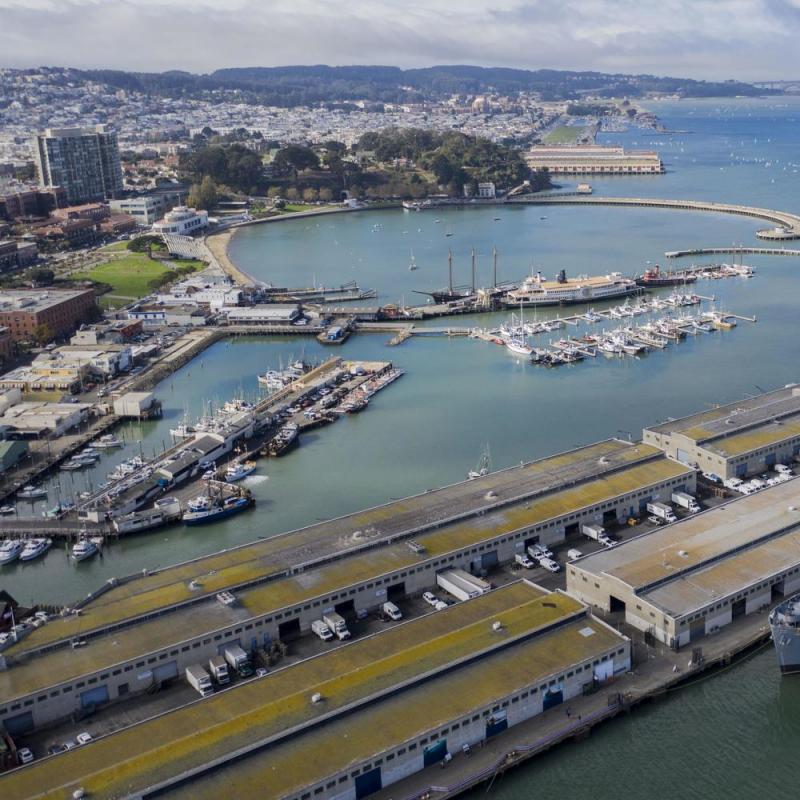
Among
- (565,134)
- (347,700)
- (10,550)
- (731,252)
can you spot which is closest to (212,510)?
(10,550)

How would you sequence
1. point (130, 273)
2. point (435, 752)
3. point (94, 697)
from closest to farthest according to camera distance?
point (435, 752) → point (94, 697) → point (130, 273)

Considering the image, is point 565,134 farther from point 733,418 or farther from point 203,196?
point 733,418

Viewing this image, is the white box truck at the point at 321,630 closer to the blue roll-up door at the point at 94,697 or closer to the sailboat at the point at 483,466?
the blue roll-up door at the point at 94,697

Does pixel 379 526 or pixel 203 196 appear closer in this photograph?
pixel 379 526

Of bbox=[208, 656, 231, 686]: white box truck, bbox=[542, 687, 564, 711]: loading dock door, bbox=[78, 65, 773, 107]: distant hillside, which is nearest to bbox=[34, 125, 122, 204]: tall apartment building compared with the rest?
bbox=[208, 656, 231, 686]: white box truck

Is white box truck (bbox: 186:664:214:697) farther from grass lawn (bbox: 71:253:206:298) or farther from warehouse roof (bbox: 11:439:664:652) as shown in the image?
grass lawn (bbox: 71:253:206:298)
